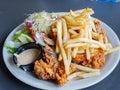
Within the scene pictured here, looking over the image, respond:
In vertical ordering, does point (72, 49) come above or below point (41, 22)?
below

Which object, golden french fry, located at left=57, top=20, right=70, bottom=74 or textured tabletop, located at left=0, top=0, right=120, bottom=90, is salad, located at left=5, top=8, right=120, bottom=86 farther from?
textured tabletop, located at left=0, top=0, right=120, bottom=90

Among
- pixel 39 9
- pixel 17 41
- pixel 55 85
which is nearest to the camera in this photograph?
pixel 55 85

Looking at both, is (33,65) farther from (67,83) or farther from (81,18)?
(81,18)

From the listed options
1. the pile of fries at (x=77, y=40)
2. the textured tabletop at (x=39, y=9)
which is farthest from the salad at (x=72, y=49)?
the textured tabletop at (x=39, y=9)

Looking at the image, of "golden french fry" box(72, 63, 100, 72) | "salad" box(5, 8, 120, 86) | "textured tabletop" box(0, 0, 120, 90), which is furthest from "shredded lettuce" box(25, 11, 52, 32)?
"golden french fry" box(72, 63, 100, 72)

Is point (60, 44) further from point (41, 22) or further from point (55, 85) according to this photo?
point (41, 22)

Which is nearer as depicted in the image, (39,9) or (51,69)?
(51,69)

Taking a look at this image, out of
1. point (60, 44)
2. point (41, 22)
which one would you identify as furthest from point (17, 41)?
point (60, 44)

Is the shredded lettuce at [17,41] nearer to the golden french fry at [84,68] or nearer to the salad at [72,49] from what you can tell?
the salad at [72,49]
